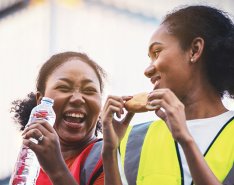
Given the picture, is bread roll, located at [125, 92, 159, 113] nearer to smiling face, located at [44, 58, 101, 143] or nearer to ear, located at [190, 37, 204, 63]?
ear, located at [190, 37, 204, 63]

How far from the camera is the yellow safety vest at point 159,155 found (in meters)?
2.07

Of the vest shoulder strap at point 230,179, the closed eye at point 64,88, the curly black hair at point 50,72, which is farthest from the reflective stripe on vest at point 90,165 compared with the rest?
the vest shoulder strap at point 230,179

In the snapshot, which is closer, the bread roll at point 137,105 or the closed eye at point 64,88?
the bread roll at point 137,105

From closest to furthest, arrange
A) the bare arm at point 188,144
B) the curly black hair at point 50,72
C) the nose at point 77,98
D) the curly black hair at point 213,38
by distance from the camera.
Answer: the bare arm at point 188,144 < the curly black hair at point 213,38 < the nose at point 77,98 < the curly black hair at point 50,72

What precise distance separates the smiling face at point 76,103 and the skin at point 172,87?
1.04 ft

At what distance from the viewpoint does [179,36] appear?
2.32 m

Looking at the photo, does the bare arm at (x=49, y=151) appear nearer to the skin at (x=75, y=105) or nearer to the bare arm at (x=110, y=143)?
the bare arm at (x=110, y=143)

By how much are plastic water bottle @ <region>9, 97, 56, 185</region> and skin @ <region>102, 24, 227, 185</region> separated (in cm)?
18

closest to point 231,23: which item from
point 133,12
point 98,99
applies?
point 98,99

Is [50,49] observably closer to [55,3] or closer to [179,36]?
[55,3]

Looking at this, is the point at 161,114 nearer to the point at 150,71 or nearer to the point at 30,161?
the point at 150,71

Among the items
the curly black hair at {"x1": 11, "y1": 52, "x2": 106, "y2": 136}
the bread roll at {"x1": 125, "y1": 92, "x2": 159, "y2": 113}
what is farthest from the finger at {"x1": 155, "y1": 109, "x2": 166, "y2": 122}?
the curly black hair at {"x1": 11, "y1": 52, "x2": 106, "y2": 136}

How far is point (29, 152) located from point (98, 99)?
14.5 inches

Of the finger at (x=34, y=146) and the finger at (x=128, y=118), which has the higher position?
the finger at (x=128, y=118)
